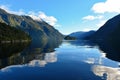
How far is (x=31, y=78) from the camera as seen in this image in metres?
37.0

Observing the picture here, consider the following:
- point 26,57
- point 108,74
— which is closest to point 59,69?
point 108,74

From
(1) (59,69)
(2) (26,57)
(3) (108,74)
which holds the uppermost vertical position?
(2) (26,57)

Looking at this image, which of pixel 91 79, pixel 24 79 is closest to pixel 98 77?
pixel 91 79

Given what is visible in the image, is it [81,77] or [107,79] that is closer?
[107,79]

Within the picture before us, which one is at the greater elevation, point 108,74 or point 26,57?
point 26,57

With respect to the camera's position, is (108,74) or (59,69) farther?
(59,69)

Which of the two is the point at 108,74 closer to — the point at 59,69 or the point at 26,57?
the point at 59,69

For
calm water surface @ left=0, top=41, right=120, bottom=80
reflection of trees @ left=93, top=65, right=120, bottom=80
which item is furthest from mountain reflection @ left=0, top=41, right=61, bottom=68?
reflection of trees @ left=93, top=65, right=120, bottom=80

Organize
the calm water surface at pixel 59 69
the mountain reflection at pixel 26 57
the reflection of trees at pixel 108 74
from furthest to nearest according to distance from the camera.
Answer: the mountain reflection at pixel 26 57
the calm water surface at pixel 59 69
the reflection of trees at pixel 108 74

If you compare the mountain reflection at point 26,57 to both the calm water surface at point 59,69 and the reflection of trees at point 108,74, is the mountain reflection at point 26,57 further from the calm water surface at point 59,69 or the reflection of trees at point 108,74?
the reflection of trees at point 108,74

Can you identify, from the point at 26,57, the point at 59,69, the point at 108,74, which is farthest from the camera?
the point at 26,57

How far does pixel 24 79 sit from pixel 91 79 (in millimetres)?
10997

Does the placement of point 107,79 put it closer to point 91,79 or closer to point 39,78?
point 91,79

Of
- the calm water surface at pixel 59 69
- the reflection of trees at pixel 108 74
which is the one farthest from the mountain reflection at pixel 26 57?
the reflection of trees at pixel 108 74
